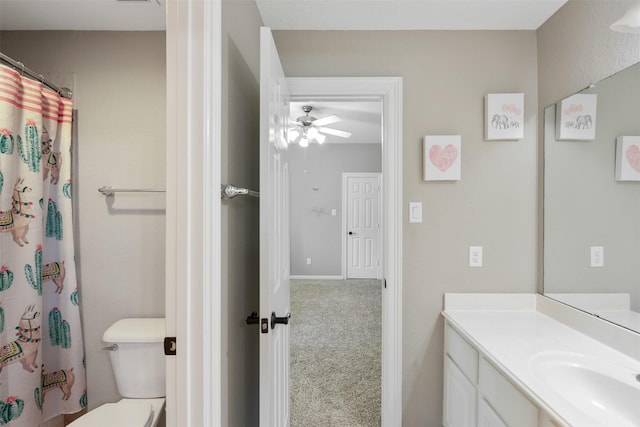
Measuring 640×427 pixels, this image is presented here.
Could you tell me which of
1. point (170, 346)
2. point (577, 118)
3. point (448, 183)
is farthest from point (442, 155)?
point (170, 346)

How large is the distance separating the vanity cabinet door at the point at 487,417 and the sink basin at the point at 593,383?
0.78 ft

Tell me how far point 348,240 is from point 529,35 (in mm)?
4345

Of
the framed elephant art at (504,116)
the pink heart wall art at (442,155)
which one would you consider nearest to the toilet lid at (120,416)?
the pink heart wall art at (442,155)

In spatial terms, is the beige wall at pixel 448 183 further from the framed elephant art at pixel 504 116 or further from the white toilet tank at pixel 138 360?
the white toilet tank at pixel 138 360

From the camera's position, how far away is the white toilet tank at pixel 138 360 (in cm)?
150

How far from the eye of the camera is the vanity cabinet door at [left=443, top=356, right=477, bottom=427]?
4.57ft

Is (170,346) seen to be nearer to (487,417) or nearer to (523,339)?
(487,417)

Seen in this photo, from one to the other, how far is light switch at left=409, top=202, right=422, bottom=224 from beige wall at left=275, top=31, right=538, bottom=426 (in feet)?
0.11

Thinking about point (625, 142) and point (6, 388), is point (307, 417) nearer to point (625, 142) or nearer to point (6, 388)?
point (6, 388)

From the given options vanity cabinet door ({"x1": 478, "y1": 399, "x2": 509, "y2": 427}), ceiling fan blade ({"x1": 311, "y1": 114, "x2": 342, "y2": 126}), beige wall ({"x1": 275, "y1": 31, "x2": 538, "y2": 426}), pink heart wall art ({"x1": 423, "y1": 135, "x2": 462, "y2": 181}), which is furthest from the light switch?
ceiling fan blade ({"x1": 311, "y1": 114, "x2": 342, "y2": 126})

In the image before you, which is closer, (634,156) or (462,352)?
(634,156)

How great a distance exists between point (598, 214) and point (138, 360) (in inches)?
91.7

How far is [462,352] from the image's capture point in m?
1.50

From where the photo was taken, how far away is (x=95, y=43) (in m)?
1.65
